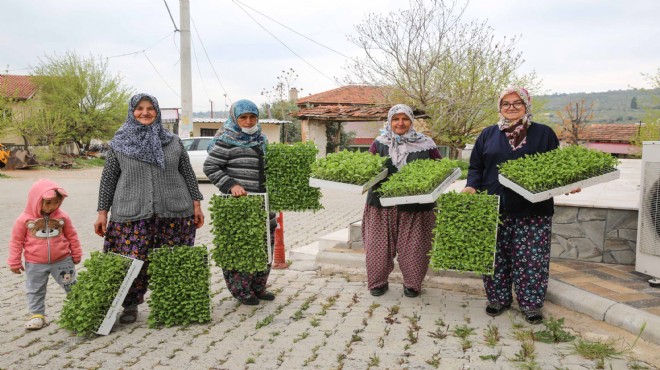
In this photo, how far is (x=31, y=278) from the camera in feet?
12.4

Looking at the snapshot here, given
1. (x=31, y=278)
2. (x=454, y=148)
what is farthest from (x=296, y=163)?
(x=454, y=148)

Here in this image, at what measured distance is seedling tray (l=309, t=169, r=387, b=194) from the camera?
3.94 meters

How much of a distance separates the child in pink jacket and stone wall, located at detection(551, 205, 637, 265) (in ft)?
14.5

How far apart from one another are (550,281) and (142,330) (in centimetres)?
337

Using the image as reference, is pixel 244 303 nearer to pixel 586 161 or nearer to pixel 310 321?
pixel 310 321

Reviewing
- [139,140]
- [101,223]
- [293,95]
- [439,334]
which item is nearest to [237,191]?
[139,140]

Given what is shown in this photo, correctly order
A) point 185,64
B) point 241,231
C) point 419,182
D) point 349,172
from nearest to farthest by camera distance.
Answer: point 419,182
point 349,172
point 241,231
point 185,64

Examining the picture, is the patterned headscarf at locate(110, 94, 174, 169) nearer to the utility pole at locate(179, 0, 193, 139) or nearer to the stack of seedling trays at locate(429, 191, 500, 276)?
the stack of seedling trays at locate(429, 191, 500, 276)

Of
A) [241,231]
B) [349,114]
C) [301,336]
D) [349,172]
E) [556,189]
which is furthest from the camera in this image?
[349,114]

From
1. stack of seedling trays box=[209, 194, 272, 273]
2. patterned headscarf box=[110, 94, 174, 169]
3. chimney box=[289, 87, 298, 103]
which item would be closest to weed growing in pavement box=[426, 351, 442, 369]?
stack of seedling trays box=[209, 194, 272, 273]

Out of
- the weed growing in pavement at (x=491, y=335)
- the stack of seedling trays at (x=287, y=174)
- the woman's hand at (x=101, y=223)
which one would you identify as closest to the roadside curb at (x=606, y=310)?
the weed growing in pavement at (x=491, y=335)

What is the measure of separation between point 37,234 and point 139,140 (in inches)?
41.2

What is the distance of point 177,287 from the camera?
3828 mm

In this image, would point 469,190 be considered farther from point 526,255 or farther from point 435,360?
point 435,360
